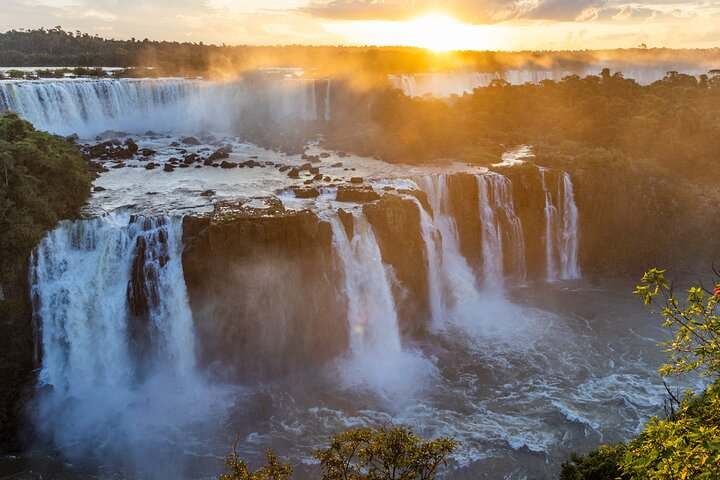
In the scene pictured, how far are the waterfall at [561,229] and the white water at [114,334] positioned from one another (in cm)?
1994

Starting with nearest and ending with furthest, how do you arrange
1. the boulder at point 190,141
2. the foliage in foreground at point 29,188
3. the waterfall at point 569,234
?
1. the foliage in foreground at point 29,188
2. the waterfall at point 569,234
3. the boulder at point 190,141

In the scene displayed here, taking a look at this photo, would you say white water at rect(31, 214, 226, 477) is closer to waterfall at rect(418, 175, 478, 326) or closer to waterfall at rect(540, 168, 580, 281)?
waterfall at rect(418, 175, 478, 326)

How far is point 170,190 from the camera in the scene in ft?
86.8

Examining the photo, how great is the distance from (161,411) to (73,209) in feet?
30.9

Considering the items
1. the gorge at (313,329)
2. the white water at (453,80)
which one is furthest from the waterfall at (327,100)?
the gorge at (313,329)

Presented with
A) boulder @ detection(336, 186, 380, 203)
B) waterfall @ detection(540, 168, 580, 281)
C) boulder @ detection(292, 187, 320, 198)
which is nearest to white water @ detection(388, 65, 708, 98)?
waterfall @ detection(540, 168, 580, 281)

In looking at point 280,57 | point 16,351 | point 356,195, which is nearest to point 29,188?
point 16,351

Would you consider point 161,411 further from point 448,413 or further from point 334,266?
point 448,413

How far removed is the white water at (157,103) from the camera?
36031mm

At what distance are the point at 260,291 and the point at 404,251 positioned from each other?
22.3 feet

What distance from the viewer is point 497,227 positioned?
93.5ft

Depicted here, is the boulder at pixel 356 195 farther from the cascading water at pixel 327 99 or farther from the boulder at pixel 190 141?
the cascading water at pixel 327 99

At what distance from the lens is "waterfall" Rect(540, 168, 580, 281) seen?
30453mm

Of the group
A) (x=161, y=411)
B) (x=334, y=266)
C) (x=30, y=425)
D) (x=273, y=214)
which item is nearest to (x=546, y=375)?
(x=334, y=266)
